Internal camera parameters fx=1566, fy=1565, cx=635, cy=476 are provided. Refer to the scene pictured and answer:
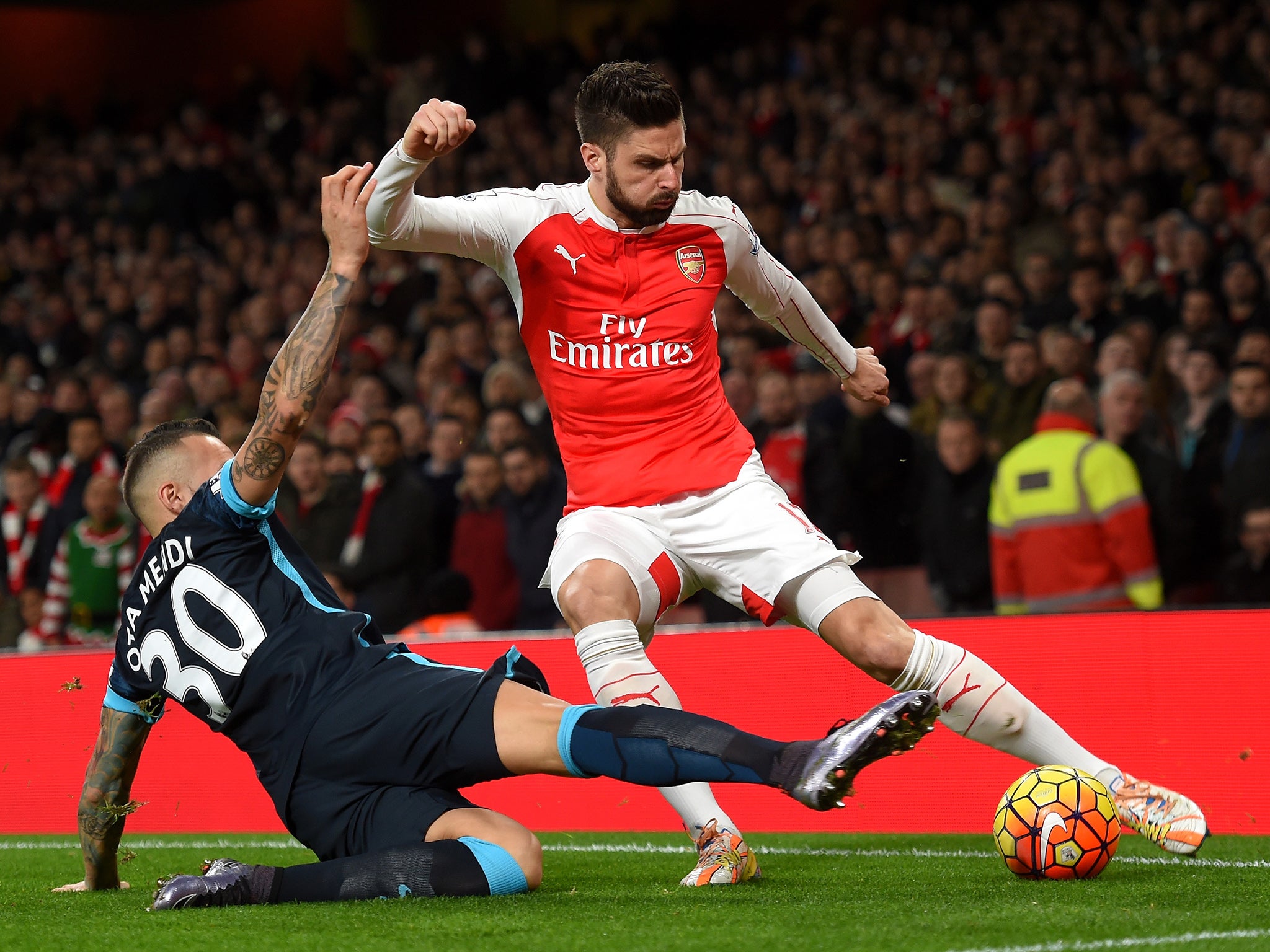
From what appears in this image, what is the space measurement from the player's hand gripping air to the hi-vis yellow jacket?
2.40m

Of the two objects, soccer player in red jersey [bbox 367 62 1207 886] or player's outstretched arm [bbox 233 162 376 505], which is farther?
soccer player in red jersey [bbox 367 62 1207 886]

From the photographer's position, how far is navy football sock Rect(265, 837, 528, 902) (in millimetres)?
3736

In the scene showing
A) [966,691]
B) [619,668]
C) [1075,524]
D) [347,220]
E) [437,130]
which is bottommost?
[966,691]

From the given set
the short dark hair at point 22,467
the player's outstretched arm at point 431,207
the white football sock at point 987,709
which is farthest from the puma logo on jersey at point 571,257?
the short dark hair at point 22,467

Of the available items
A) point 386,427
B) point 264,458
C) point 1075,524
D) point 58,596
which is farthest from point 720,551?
point 58,596

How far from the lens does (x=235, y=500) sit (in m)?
3.78

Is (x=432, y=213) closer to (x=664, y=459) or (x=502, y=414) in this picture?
(x=664, y=459)

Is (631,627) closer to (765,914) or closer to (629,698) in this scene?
(629,698)

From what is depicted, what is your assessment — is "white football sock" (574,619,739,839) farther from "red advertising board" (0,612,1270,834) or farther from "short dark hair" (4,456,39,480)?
"short dark hair" (4,456,39,480)

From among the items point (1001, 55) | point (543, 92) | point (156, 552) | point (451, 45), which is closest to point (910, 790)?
point (156, 552)

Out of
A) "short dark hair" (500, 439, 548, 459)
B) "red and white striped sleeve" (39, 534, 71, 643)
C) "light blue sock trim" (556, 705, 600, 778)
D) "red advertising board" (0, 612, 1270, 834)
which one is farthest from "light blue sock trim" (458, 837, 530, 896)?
"red and white striped sleeve" (39, 534, 71, 643)

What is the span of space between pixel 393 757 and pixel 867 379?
2.04 metres

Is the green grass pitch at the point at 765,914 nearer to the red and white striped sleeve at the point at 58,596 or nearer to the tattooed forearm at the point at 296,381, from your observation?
the tattooed forearm at the point at 296,381

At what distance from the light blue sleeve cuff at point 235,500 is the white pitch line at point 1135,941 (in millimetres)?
1896
